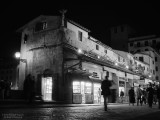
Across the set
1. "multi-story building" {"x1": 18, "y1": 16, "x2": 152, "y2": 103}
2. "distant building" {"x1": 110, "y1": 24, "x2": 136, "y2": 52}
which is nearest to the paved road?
"multi-story building" {"x1": 18, "y1": 16, "x2": 152, "y2": 103}

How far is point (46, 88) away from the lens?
22156mm

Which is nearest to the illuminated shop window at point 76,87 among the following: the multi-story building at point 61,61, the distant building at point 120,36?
the multi-story building at point 61,61

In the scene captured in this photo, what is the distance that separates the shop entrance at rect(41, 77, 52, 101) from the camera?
2178 cm

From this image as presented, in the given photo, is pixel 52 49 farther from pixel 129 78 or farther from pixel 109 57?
pixel 129 78

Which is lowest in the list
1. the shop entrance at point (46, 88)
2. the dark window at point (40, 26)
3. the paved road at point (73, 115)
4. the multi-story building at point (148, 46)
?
the paved road at point (73, 115)

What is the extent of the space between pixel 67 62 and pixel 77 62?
1.23m

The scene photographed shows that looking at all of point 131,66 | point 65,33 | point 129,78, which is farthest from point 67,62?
point 131,66

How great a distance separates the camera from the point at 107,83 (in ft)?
37.1

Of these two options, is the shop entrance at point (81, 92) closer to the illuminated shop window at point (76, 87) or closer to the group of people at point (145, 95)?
the illuminated shop window at point (76, 87)

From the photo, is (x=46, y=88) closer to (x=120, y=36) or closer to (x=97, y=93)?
(x=97, y=93)

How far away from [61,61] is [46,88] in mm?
3497

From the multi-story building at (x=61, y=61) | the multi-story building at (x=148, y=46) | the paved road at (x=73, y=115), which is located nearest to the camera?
the paved road at (x=73, y=115)

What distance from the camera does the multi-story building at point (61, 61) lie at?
2081 centimetres

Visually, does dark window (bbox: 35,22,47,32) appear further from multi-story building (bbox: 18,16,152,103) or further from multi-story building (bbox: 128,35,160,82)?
multi-story building (bbox: 128,35,160,82)
